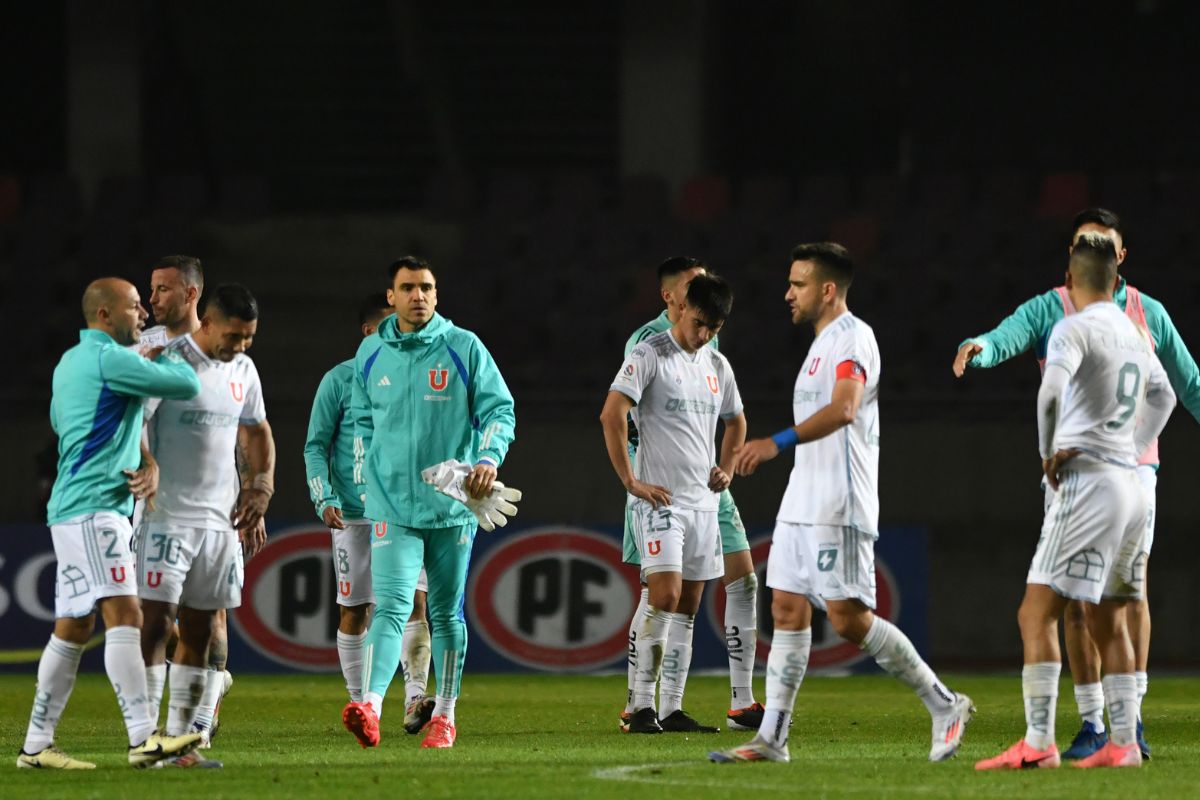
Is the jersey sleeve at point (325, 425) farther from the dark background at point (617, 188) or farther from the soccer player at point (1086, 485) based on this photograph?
the dark background at point (617, 188)

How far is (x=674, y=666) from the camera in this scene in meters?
9.62

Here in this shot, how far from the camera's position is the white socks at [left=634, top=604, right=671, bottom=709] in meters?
9.45

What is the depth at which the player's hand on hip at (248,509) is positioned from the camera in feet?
25.8

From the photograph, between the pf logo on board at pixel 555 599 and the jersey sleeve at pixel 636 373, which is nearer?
the jersey sleeve at pixel 636 373

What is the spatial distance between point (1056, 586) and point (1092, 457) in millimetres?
532

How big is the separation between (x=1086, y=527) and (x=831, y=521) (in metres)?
1.01

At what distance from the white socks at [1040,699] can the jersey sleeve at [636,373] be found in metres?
2.75

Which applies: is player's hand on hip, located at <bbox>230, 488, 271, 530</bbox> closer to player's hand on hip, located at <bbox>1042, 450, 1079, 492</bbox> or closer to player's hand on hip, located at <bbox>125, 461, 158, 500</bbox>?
player's hand on hip, located at <bbox>125, 461, 158, 500</bbox>

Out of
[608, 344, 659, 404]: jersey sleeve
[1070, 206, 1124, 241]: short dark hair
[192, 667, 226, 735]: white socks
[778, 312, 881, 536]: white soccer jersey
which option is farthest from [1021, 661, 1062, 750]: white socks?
[192, 667, 226, 735]: white socks

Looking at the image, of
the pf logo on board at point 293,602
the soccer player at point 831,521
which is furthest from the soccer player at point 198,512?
the pf logo on board at point 293,602

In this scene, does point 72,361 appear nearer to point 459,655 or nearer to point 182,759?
point 182,759

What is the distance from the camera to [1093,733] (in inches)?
304

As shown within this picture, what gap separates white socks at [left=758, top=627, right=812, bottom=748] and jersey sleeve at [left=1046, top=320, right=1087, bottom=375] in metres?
1.44

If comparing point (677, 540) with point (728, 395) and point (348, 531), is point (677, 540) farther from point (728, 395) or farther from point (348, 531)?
point (348, 531)
